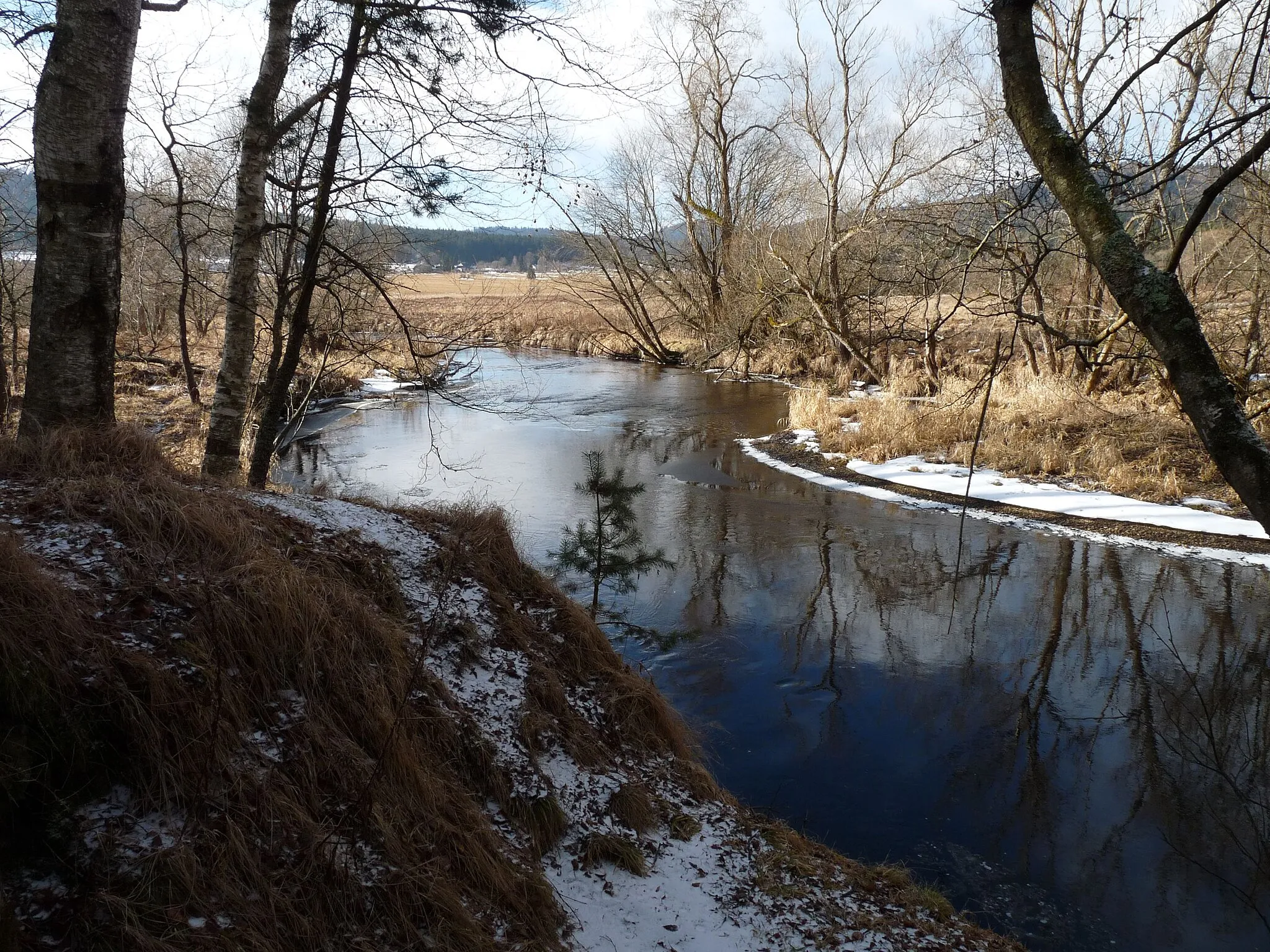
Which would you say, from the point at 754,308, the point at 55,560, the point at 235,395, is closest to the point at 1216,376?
the point at 55,560

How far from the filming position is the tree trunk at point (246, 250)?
6.64m

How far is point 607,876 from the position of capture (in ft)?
10.8

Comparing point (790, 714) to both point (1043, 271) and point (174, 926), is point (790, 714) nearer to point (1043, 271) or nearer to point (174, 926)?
point (174, 926)

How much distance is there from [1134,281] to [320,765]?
2983mm

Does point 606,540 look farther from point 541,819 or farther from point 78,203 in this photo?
point 78,203

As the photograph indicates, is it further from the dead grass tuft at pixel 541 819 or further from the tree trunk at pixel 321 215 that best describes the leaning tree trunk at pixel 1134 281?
the tree trunk at pixel 321 215

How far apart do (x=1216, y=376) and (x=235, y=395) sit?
716 centimetres

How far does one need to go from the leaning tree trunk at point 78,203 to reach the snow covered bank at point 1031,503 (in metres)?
10.6

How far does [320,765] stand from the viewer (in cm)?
284

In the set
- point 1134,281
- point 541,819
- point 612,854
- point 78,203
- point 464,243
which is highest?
point 464,243

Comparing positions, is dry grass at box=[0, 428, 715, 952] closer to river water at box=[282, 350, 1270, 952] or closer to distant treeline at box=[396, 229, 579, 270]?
river water at box=[282, 350, 1270, 952]

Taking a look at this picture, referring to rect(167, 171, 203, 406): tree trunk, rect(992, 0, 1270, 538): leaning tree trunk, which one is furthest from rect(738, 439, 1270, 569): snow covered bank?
rect(167, 171, 203, 406): tree trunk

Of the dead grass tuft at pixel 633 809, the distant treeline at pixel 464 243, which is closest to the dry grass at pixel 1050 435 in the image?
the distant treeline at pixel 464 243

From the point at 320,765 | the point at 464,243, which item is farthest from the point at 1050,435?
the point at 464,243
